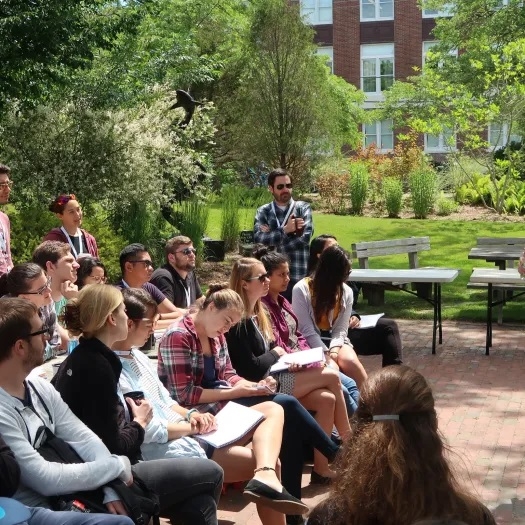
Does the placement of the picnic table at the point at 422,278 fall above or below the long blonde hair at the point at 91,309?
below

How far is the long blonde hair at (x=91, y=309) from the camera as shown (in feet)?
14.0

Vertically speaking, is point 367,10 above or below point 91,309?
above

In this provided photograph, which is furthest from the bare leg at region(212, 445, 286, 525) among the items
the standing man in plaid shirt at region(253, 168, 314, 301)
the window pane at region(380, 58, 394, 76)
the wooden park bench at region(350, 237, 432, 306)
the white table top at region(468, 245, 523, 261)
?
the window pane at region(380, 58, 394, 76)

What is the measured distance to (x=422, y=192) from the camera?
953 inches

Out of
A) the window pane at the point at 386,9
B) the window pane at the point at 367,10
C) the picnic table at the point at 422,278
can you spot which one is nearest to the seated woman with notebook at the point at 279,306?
the picnic table at the point at 422,278

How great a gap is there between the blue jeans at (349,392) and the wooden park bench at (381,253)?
6093 millimetres

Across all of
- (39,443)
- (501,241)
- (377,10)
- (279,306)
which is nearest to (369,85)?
(377,10)

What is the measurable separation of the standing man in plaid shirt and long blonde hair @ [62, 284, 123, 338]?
505cm

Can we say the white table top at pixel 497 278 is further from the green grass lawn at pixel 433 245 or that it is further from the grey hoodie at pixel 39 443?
the grey hoodie at pixel 39 443

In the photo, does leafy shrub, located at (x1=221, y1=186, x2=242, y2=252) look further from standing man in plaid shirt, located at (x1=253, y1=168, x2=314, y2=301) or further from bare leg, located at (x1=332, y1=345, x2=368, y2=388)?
bare leg, located at (x1=332, y1=345, x2=368, y2=388)

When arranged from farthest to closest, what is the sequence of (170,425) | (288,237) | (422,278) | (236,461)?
(422,278)
(288,237)
(236,461)
(170,425)

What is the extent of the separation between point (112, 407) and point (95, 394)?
100 mm

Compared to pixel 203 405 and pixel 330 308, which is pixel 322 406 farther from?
pixel 330 308

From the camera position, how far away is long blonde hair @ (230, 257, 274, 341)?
611 cm
